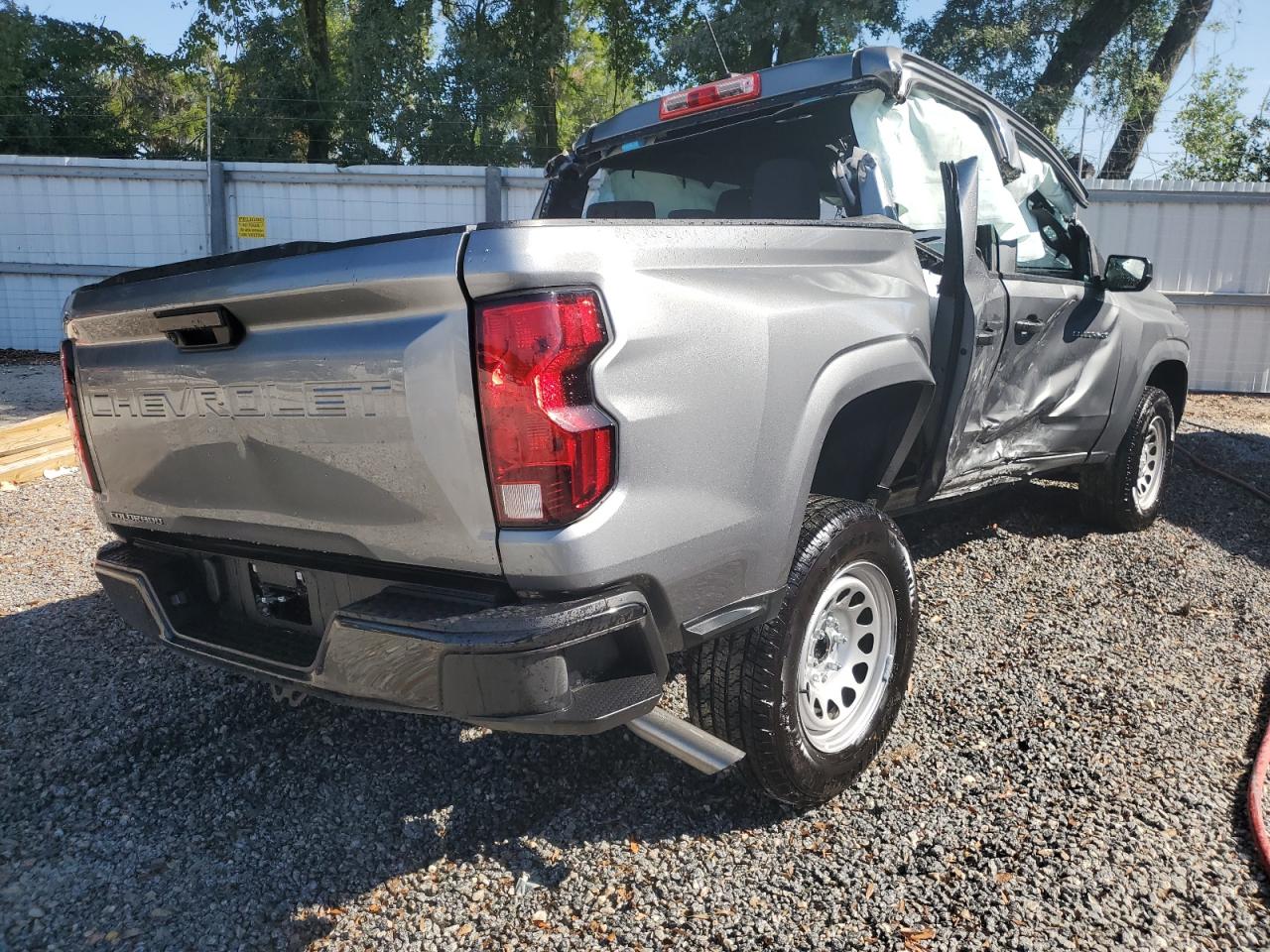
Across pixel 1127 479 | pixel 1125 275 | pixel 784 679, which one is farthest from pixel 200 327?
pixel 1127 479

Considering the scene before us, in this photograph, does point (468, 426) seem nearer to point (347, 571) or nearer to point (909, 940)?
point (347, 571)

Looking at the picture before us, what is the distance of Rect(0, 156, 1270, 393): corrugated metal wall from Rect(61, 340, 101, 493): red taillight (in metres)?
9.67

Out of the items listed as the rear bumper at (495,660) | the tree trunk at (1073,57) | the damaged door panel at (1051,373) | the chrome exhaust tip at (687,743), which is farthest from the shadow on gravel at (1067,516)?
the tree trunk at (1073,57)

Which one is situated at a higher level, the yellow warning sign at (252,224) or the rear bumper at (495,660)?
the yellow warning sign at (252,224)

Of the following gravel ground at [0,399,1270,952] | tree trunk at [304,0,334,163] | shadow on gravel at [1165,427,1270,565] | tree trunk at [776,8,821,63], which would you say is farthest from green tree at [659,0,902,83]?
gravel ground at [0,399,1270,952]

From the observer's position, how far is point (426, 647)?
1.79 m

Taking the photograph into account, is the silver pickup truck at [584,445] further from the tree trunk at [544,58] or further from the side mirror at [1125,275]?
the tree trunk at [544,58]

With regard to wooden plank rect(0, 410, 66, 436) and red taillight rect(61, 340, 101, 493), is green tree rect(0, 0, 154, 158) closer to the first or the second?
wooden plank rect(0, 410, 66, 436)

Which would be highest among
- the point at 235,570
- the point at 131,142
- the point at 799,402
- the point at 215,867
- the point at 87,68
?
the point at 87,68

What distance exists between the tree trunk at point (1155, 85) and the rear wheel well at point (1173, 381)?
1167 centimetres

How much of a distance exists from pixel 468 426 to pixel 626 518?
0.36 metres

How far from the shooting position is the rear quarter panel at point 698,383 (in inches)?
70.5

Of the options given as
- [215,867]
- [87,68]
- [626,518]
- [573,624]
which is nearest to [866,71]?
[626,518]

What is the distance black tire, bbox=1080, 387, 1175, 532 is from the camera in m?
4.71
